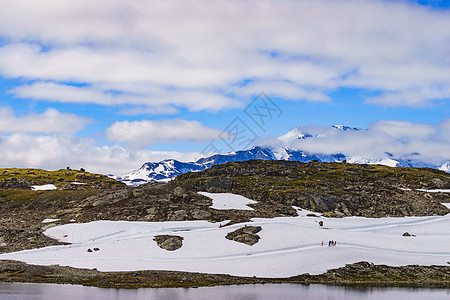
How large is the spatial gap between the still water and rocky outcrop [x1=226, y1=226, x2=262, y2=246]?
836 inches

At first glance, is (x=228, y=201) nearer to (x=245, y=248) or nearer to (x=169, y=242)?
(x=245, y=248)

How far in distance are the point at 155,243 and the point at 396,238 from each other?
60.6m

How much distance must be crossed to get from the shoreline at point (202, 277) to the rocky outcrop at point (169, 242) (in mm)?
12632

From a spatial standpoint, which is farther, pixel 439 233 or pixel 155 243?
pixel 439 233

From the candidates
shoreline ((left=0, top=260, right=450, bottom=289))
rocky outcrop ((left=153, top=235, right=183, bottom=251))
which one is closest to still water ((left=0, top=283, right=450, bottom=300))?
shoreline ((left=0, top=260, right=450, bottom=289))

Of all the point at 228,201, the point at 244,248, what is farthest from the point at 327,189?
the point at 244,248

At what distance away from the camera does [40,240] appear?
110 m

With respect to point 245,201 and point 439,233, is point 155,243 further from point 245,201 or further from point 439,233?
point 439,233

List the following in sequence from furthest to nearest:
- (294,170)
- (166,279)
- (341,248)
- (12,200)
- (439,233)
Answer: (294,170) < (12,200) < (439,233) < (341,248) < (166,279)

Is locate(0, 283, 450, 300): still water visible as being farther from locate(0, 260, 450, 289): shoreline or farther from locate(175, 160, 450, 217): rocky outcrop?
locate(175, 160, 450, 217): rocky outcrop

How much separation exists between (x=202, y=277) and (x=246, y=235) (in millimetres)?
21792

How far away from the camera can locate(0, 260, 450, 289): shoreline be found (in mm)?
84250

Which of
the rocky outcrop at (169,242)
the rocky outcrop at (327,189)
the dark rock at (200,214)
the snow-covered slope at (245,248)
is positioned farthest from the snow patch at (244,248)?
the rocky outcrop at (327,189)

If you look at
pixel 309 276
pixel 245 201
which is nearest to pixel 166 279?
pixel 309 276
